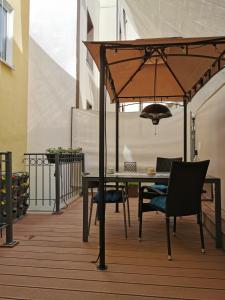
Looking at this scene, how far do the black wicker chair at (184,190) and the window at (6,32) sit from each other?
2913 millimetres

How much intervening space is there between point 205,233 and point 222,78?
2494mm

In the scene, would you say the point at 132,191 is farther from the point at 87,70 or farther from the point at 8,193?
the point at 87,70

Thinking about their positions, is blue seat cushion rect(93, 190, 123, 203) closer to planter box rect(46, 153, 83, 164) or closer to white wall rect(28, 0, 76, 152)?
planter box rect(46, 153, 83, 164)

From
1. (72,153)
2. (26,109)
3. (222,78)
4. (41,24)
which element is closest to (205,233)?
(222,78)

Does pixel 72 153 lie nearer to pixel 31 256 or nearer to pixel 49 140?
pixel 49 140

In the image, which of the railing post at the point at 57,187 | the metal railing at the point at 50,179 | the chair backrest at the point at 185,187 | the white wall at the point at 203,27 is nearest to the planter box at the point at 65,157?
the metal railing at the point at 50,179

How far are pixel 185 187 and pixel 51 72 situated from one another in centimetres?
413

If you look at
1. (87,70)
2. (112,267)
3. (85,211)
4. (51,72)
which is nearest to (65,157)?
(51,72)

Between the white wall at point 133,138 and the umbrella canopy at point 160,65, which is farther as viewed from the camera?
the white wall at point 133,138

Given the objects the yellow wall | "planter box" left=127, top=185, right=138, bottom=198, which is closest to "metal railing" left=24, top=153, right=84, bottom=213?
the yellow wall

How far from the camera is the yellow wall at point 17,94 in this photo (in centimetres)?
391

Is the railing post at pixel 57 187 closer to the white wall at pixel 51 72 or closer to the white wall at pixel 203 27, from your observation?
the white wall at pixel 51 72

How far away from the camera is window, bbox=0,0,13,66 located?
13.1ft

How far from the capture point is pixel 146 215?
4.32 metres
